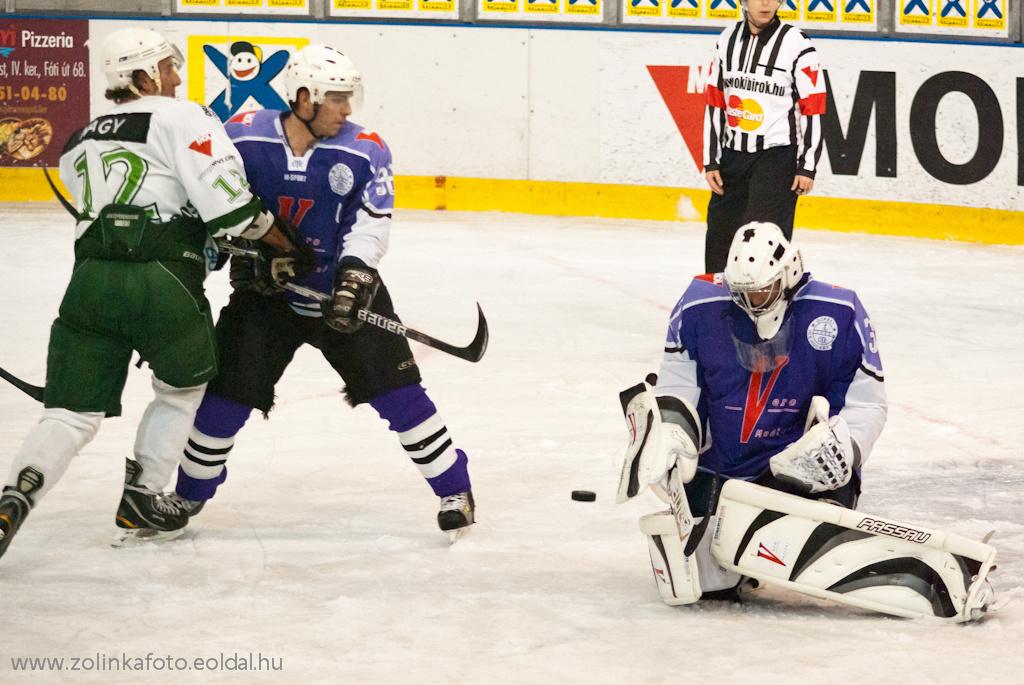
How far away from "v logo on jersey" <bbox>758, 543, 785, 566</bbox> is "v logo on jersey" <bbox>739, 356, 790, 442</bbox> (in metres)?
0.24

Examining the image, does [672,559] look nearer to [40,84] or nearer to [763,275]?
[763,275]

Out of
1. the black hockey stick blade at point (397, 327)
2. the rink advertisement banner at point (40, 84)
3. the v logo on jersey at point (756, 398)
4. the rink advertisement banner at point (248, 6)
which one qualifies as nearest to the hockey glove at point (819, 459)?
the v logo on jersey at point (756, 398)

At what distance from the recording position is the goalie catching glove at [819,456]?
255 centimetres

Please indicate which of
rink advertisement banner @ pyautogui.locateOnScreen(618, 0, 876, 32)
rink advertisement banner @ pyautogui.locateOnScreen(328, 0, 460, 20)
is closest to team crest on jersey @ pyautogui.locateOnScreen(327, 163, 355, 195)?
rink advertisement banner @ pyautogui.locateOnScreen(618, 0, 876, 32)

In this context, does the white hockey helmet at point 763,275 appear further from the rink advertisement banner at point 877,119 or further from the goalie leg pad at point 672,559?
the rink advertisement banner at point 877,119

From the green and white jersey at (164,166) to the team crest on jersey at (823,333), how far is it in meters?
1.17

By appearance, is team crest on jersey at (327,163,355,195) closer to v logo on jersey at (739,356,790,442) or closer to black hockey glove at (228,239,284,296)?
black hockey glove at (228,239,284,296)

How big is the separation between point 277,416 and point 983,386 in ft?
7.73

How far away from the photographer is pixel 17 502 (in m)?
2.76

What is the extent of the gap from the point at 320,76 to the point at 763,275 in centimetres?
107

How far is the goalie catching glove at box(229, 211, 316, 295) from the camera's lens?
3012 mm

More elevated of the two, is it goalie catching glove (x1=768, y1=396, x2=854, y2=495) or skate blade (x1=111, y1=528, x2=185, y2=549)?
goalie catching glove (x1=768, y1=396, x2=854, y2=495)

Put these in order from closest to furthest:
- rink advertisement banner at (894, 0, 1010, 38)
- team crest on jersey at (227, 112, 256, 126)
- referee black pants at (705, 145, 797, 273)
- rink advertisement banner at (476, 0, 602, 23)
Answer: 1. team crest on jersey at (227, 112, 256, 126)
2. referee black pants at (705, 145, 797, 273)
3. rink advertisement banner at (894, 0, 1010, 38)
4. rink advertisement banner at (476, 0, 602, 23)

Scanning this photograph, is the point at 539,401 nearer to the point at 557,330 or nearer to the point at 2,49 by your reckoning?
the point at 557,330
